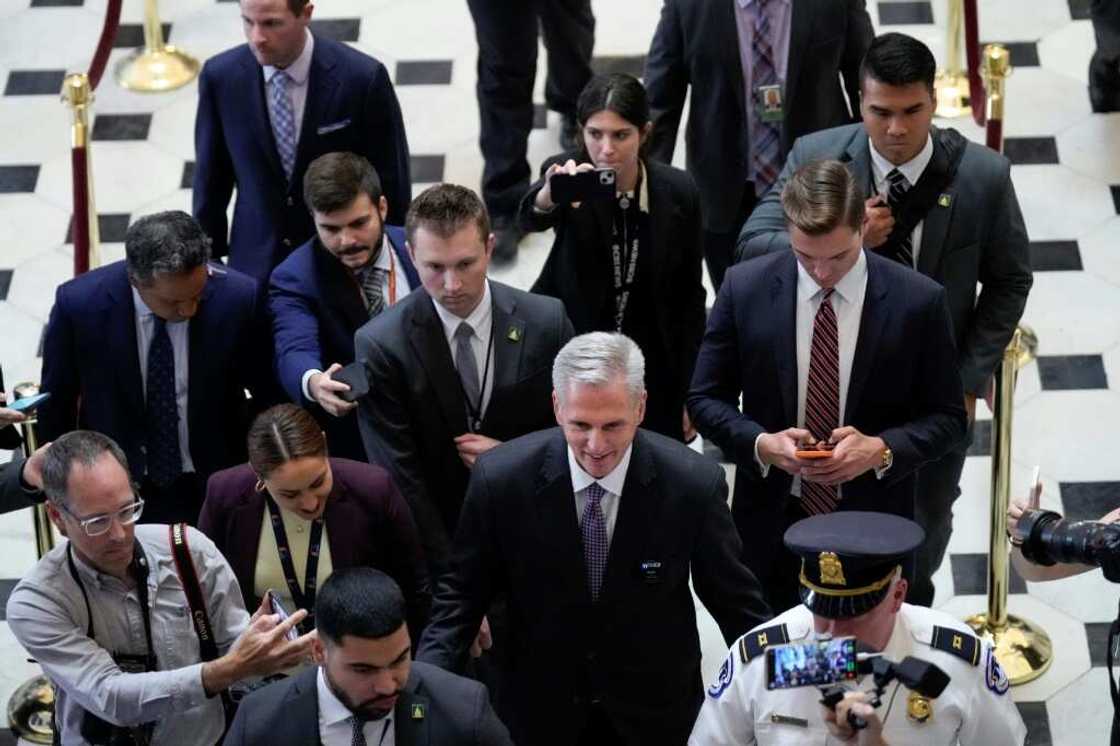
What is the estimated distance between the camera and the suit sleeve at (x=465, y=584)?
18.5 feet

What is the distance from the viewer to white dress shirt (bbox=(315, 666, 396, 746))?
16.5 ft

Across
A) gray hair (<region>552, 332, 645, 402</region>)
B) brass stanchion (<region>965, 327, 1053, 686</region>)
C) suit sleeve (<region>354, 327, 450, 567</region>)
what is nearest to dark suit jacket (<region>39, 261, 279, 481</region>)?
suit sleeve (<region>354, 327, 450, 567</region>)

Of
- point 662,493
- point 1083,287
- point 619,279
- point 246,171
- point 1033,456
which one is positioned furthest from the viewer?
point 1083,287

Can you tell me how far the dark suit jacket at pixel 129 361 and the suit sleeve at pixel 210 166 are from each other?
88 cm

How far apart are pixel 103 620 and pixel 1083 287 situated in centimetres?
467

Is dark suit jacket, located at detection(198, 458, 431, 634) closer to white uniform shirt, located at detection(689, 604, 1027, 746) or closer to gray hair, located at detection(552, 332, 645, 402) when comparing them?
gray hair, located at detection(552, 332, 645, 402)

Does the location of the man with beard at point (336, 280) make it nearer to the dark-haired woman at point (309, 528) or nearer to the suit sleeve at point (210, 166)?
the dark-haired woman at point (309, 528)

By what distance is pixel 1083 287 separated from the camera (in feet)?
29.0

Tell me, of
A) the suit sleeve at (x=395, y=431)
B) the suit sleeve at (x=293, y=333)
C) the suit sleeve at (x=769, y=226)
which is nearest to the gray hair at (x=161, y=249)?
the suit sleeve at (x=293, y=333)

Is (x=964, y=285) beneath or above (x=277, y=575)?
above

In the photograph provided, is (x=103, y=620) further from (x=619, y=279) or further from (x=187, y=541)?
(x=619, y=279)

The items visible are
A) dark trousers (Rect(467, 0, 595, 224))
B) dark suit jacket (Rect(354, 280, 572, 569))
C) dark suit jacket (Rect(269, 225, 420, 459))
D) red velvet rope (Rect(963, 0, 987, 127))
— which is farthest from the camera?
red velvet rope (Rect(963, 0, 987, 127))

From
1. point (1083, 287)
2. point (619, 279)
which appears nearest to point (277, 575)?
point (619, 279)

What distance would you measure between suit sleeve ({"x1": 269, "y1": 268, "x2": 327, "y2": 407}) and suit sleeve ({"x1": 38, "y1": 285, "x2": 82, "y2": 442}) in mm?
608
